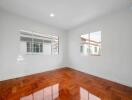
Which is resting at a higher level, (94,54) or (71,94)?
(94,54)

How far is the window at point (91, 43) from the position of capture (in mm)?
3305

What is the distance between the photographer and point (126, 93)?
2012mm

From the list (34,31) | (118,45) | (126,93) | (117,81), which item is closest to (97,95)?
(126,93)

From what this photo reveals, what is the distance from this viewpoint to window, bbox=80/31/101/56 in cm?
330

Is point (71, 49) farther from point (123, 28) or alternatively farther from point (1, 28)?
point (1, 28)

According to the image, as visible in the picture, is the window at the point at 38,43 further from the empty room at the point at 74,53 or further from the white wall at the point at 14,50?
the white wall at the point at 14,50

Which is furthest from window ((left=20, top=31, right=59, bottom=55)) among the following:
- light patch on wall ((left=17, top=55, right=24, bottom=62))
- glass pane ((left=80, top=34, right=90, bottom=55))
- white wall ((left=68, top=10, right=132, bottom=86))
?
white wall ((left=68, top=10, right=132, bottom=86))

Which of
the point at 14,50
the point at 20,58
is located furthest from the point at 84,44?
the point at 14,50

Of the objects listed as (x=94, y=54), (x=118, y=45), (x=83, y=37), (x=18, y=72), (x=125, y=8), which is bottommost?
(x=18, y=72)

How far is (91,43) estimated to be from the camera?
3.69 m

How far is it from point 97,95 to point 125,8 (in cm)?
276

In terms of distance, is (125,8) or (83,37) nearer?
(125,8)

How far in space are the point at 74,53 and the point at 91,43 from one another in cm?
122

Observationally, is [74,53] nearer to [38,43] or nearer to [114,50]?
[38,43]
